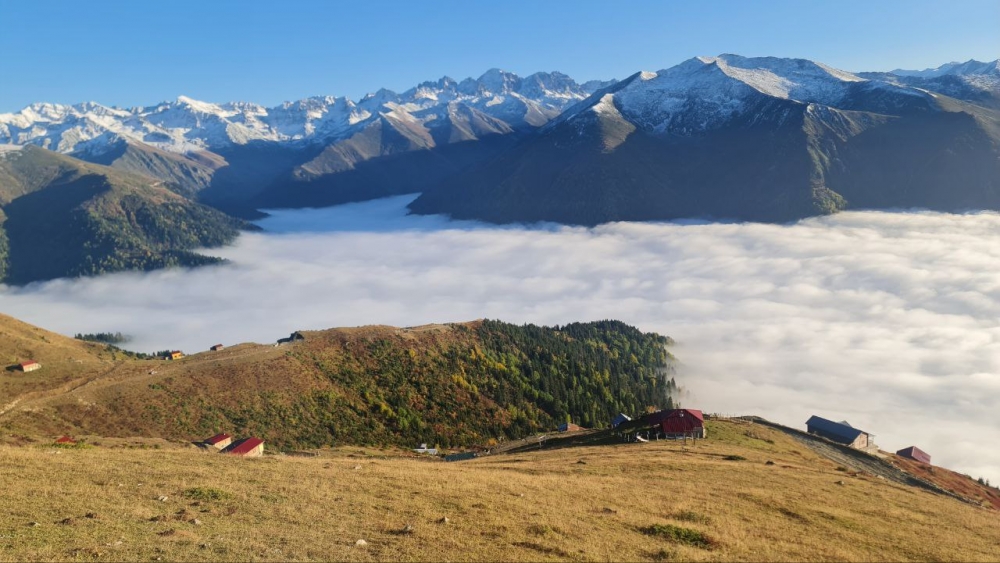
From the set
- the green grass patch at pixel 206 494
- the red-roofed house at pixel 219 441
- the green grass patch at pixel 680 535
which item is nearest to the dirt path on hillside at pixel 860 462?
the green grass patch at pixel 680 535

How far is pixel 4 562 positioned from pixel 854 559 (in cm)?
4684

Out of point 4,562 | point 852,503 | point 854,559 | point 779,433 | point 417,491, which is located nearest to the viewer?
point 4,562

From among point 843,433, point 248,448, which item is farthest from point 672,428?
point 248,448

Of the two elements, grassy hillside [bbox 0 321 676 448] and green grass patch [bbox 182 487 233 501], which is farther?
grassy hillside [bbox 0 321 676 448]

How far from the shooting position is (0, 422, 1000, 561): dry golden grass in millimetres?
30031

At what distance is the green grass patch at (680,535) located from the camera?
1382 inches

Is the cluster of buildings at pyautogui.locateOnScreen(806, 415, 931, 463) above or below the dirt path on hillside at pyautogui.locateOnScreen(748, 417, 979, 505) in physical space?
above

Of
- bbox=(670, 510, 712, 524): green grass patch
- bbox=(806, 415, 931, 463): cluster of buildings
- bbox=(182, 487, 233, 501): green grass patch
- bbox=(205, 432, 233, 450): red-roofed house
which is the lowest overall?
bbox=(205, 432, 233, 450): red-roofed house

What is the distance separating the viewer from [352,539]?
31.5 m

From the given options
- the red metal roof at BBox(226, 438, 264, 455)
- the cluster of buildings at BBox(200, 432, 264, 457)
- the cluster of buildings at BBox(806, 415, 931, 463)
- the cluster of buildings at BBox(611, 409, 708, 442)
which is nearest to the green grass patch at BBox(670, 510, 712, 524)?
the cluster of buildings at BBox(611, 409, 708, 442)

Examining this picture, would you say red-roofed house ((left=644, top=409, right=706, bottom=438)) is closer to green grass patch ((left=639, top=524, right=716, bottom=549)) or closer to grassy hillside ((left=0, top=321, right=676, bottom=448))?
grassy hillside ((left=0, top=321, right=676, bottom=448))

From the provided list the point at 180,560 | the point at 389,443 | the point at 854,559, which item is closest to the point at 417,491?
the point at 180,560

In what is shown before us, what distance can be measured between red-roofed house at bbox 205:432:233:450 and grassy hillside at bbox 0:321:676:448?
8.23m

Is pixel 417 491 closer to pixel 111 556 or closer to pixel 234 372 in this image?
pixel 111 556
